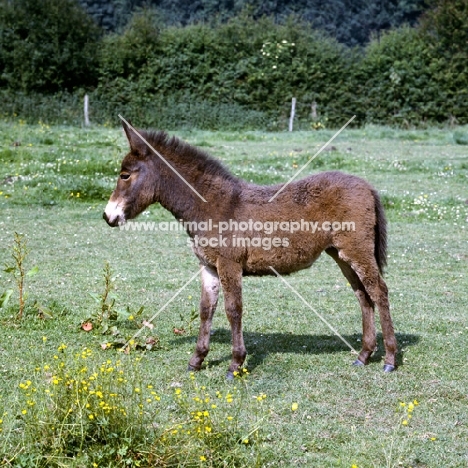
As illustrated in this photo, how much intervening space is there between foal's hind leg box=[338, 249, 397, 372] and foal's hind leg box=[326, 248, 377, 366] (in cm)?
19

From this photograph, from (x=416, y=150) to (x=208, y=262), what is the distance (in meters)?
17.3

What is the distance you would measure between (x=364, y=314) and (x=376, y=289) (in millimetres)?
371

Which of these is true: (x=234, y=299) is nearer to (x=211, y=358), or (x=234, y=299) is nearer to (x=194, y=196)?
(x=211, y=358)

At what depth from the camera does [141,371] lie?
6797mm

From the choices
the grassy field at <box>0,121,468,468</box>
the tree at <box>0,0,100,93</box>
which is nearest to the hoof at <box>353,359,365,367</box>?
the grassy field at <box>0,121,468,468</box>

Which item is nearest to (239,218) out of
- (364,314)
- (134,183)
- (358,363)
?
(134,183)

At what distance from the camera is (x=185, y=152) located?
7.20 m

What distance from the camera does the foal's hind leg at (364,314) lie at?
23.8 ft

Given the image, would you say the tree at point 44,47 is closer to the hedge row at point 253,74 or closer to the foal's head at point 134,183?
the hedge row at point 253,74

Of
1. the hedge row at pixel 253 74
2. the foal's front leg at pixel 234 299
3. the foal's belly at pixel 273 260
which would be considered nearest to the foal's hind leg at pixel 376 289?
the foal's belly at pixel 273 260

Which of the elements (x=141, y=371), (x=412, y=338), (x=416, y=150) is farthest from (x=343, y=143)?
(x=141, y=371)

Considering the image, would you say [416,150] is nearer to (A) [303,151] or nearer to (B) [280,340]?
(A) [303,151]

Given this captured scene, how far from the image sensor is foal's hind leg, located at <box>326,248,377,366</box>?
725 centimetres

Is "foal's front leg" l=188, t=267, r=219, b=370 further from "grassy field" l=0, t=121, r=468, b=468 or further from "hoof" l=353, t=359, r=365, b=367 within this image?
"hoof" l=353, t=359, r=365, b=367
